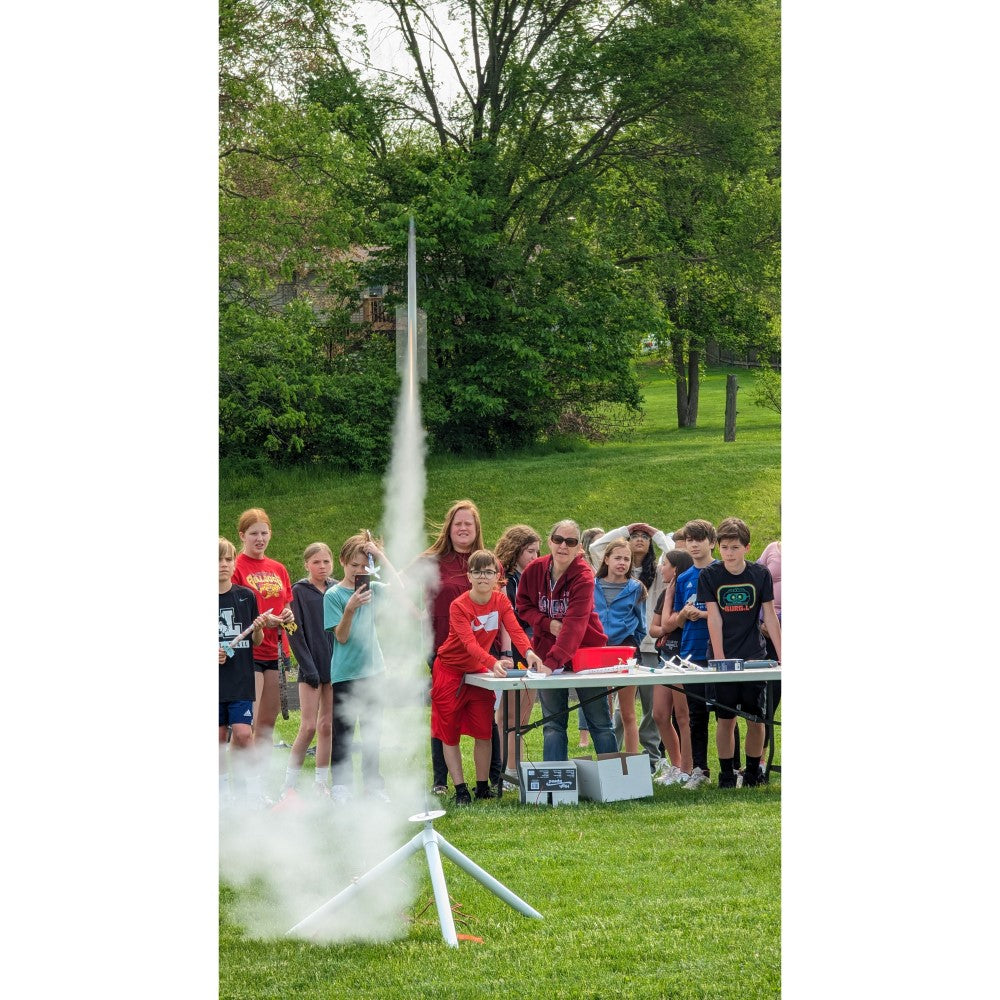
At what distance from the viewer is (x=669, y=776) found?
6.26m

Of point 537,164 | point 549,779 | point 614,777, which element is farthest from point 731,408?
point 549,779

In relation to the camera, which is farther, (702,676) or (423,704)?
(702,676)

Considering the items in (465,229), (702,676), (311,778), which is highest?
(465,229)

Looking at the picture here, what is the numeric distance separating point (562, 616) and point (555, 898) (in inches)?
78.6

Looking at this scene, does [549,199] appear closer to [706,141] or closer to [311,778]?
[706,141]

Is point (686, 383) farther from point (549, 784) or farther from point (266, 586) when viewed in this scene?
point (266, 586)

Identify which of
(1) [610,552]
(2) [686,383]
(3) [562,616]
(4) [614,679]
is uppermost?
(2) [686,383]

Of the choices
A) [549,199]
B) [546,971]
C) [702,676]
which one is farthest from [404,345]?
[549,199]

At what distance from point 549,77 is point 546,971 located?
669cm

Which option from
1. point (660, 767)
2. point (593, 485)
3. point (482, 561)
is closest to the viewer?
point (482, 561)

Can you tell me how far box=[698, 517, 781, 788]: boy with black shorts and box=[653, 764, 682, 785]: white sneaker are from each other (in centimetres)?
26

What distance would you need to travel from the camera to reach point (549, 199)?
845 cm

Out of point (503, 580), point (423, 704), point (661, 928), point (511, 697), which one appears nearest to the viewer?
point (661, 928)

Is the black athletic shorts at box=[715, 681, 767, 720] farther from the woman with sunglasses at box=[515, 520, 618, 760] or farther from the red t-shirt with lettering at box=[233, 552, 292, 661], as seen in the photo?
the red t-shirt with lettering at box=[233, 552, 292, 661]
